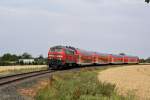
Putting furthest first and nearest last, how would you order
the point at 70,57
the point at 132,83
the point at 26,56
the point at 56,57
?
1. the point at 26,56
2. the point at 70,57
3. the point at 56,57
4. the point at 132,83

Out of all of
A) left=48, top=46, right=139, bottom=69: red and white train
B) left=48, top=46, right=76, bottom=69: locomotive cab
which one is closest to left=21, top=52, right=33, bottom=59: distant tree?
left=48, top=46, right=139, bottom=69: red and white train

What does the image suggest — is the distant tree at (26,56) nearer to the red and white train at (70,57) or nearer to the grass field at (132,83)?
the red and white train at (70,57)

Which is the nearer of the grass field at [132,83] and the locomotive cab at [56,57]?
the grass field at [132,83]

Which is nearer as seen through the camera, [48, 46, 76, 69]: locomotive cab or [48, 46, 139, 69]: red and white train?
[48, 46, 76, 69]: locomotive cab

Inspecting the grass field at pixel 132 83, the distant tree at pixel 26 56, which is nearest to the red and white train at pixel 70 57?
the grass field at pixel 132 83

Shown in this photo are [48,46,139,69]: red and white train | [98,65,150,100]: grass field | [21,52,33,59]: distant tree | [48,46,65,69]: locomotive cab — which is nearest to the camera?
[98,65,150,100]: grass field

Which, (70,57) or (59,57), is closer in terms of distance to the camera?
(59,57)

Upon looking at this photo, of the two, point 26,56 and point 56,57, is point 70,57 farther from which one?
point 26,56

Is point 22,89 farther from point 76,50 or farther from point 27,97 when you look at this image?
point 76,50

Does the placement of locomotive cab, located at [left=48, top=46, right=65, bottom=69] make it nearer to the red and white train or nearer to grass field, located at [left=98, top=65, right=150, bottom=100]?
the red and white train

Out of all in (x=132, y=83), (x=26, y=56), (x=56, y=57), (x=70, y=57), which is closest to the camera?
(x=132, y=83)

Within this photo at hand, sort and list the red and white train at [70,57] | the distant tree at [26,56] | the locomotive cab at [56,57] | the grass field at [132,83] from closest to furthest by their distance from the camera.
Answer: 1. the grass field at [132,83]
2. the locomotive cab at [56,57]
3. the red and white train at [70,57]
4. the distant tree at [26,56]

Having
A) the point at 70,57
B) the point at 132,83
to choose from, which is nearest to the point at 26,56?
the point at 70,57

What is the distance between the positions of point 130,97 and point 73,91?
2.41 metres
